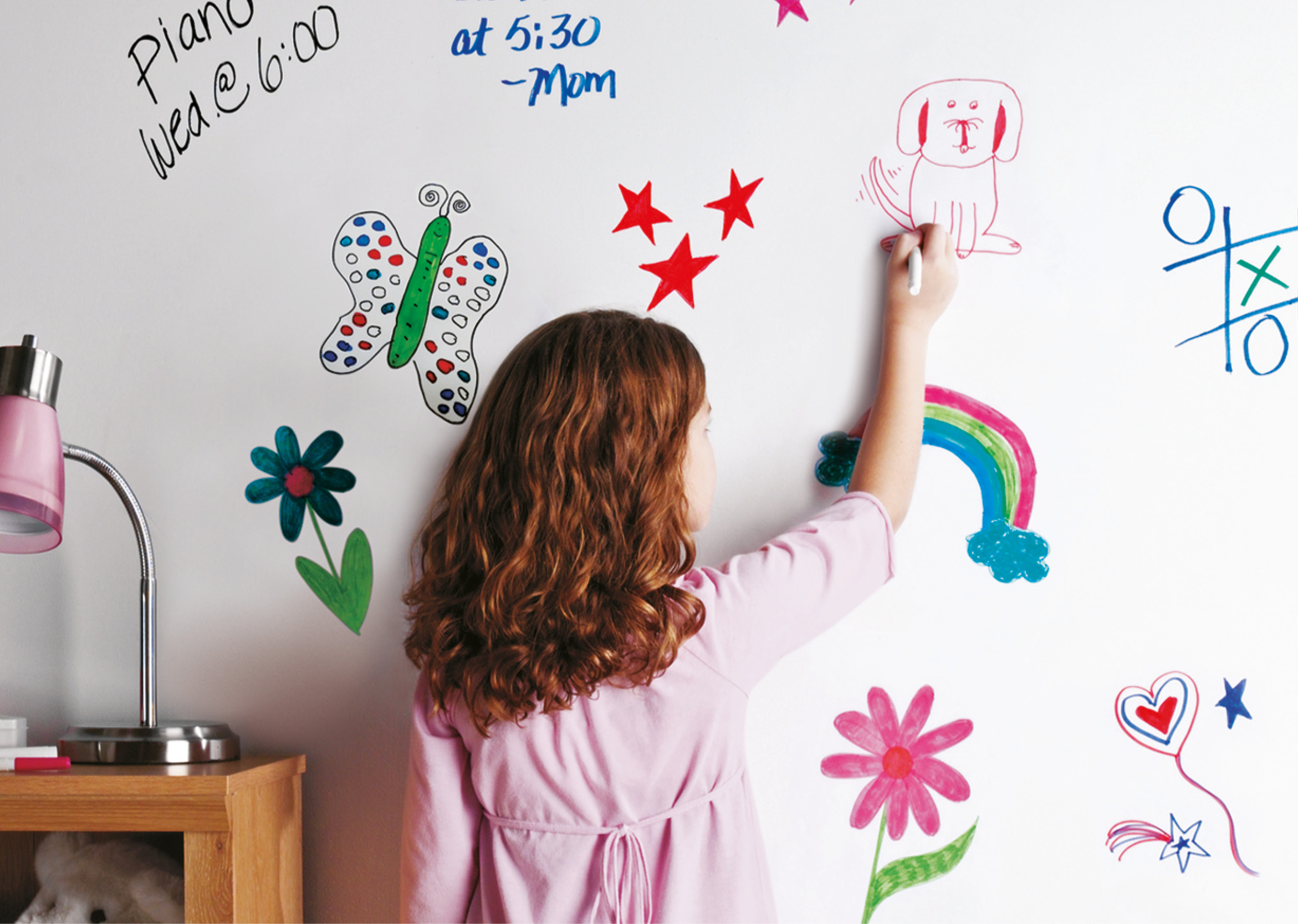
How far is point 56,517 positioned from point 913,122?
0.94m

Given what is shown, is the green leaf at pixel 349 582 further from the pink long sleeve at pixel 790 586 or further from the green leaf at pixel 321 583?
the pink long sleeve at pixel 790 586

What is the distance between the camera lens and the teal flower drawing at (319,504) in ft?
3.43

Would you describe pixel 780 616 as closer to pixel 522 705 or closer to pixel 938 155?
pixel 522 705

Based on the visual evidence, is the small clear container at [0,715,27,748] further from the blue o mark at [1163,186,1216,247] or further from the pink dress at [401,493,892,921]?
the blue o mark at [1163,186,1216,247]

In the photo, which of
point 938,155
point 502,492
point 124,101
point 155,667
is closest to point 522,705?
point 502,492

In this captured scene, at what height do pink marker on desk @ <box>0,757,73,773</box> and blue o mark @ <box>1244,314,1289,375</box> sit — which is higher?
blue o mark @ <box>1244,314,1289,375</box>

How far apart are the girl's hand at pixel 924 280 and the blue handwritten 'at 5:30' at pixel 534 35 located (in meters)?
0.43

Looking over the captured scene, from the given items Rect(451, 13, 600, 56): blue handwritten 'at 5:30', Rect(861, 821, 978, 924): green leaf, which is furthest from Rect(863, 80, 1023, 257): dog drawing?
Rect(861, 821, 978, 924): green leaf

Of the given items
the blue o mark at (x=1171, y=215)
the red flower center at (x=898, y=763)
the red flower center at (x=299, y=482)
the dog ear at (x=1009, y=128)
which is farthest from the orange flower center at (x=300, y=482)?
the blue o mark at (x=1171, y=215)

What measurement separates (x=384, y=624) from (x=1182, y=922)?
920 mm

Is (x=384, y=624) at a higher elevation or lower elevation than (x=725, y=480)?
lower

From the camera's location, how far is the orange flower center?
106cm

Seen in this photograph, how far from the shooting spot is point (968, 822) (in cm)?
98

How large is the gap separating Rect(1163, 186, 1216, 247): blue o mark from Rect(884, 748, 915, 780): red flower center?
0.63 meters
